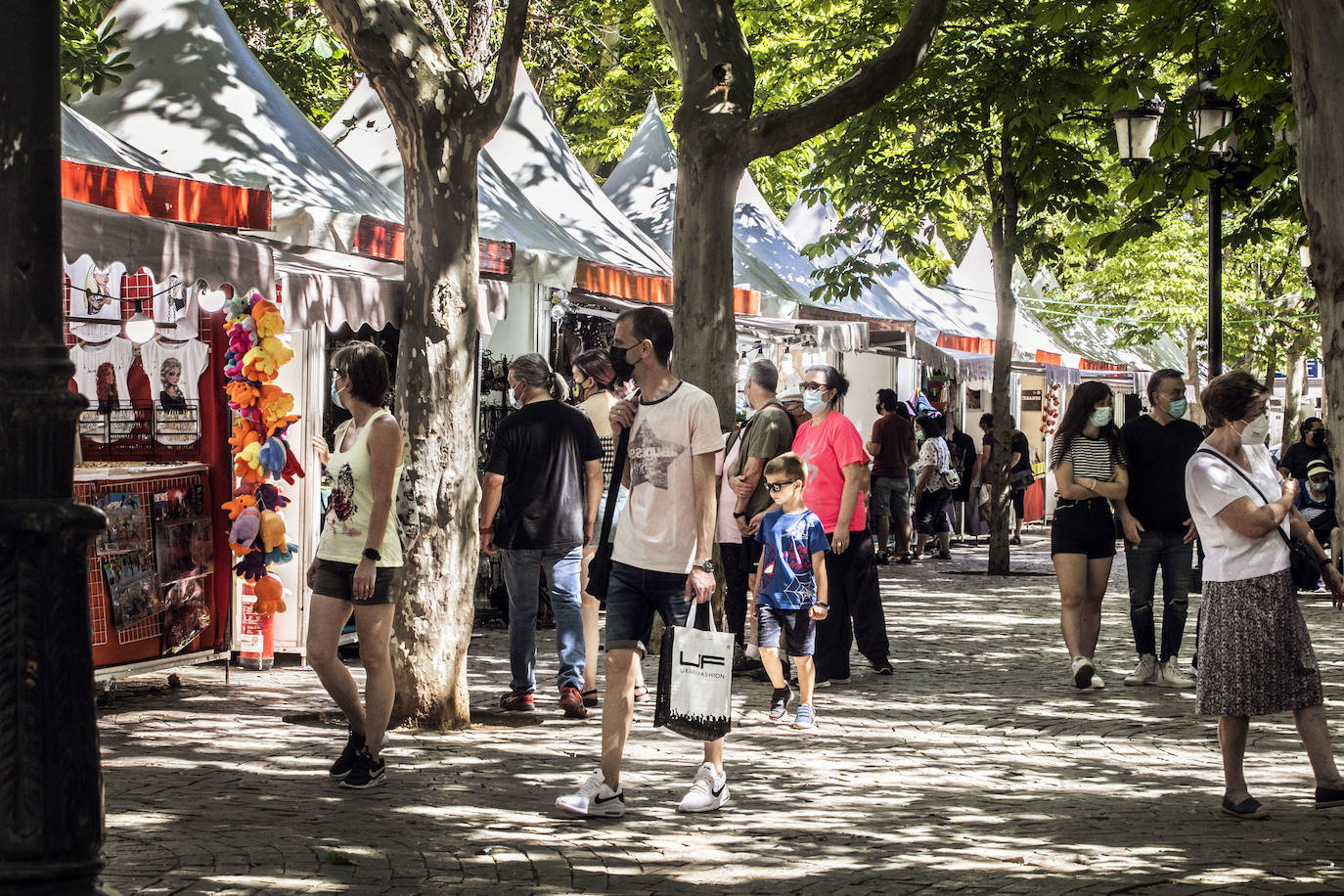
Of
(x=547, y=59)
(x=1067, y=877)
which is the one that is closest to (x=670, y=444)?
(x=1067, y=877)

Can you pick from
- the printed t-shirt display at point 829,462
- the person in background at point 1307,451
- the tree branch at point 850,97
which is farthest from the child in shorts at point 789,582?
the person in background at point 1307,451

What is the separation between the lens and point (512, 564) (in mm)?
8875

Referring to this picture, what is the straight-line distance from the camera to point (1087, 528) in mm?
9789

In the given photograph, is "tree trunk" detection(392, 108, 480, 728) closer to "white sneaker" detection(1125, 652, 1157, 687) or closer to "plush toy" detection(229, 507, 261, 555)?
"plush toy" detection(229, 507, 261, 555)

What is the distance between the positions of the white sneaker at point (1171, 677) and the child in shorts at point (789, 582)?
2732 millimetres

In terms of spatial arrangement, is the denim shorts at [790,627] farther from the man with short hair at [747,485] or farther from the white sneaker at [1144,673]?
the white sneaker at [1144,673]

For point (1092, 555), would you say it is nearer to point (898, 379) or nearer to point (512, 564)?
point (512, 564)

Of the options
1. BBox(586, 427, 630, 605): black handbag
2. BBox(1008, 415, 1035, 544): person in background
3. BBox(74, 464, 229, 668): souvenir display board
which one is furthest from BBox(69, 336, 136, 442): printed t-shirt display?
BBox(1008, 415, 1035, 544): person in background

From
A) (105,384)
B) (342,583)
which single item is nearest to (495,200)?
(105,384)

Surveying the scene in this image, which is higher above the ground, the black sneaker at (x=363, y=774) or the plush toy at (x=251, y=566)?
the plush toy at (x=251, y=566)

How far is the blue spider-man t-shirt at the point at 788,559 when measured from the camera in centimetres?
855

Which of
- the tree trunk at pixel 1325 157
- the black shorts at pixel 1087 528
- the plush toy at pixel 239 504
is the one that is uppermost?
the tree trunk at pixel 1325 157

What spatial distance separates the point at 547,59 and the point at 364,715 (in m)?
21.8

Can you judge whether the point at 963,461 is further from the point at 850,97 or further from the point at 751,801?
the point at 751,801
